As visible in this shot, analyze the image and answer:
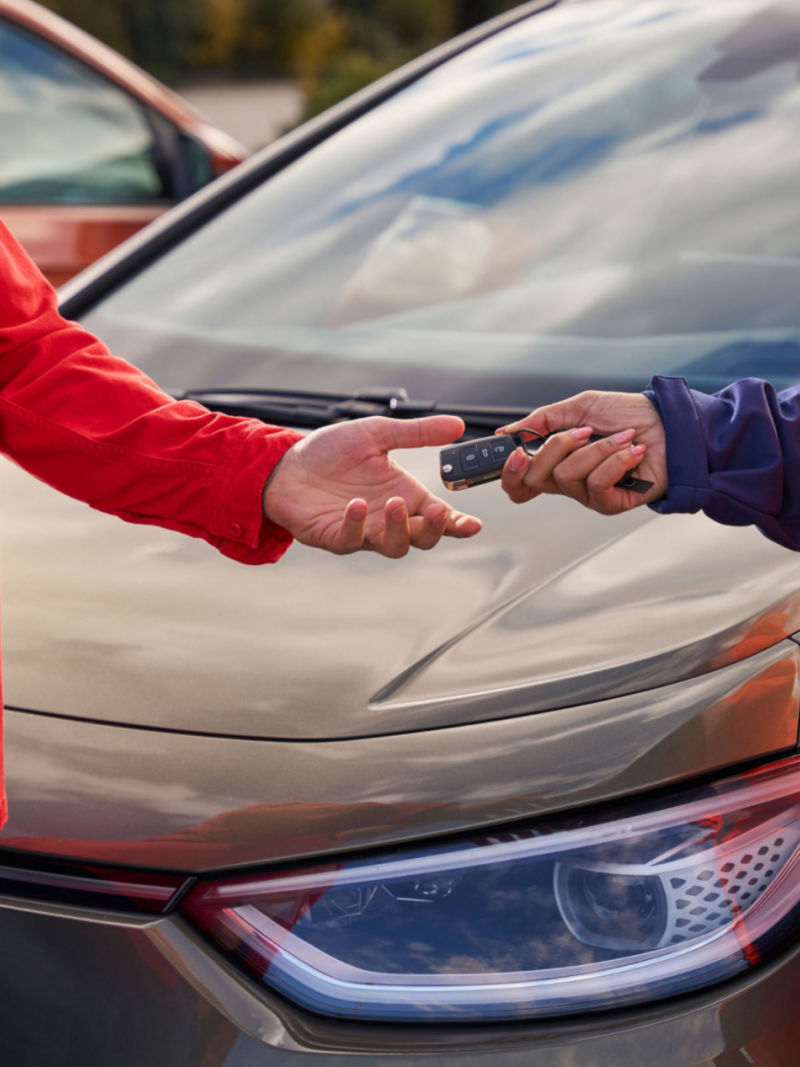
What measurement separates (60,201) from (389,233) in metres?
1.90

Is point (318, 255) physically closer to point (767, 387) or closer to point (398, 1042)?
point (767, 387)

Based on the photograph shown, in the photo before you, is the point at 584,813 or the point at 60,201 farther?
the point at 60,201

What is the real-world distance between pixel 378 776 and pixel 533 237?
1233mm

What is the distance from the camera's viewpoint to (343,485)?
4.44 feet

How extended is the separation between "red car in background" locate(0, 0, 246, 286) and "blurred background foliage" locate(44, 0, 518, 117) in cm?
1784

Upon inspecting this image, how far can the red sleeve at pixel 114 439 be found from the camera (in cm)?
129

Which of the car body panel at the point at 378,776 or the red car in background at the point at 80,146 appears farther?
the red car in background at the point at 80,146

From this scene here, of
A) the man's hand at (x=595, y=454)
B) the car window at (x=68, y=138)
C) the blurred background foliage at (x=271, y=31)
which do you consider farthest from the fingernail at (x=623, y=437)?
the blurred background foliage at (x=271, y=31)

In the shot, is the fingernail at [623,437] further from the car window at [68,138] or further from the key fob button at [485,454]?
the car window at [68,138]

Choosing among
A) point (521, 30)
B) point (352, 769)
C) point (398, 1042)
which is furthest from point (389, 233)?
point (398, 1042)

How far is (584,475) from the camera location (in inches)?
52.8

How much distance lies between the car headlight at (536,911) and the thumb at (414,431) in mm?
430

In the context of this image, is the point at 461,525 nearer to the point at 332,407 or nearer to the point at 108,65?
the point at 332,407

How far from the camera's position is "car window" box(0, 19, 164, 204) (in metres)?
3.62
